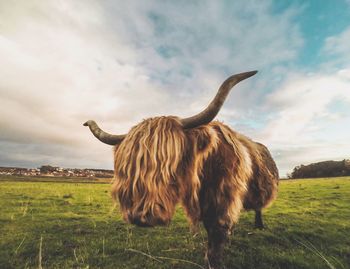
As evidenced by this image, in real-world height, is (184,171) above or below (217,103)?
below

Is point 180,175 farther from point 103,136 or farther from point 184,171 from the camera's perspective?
point 103,136

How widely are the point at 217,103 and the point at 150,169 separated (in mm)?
1285

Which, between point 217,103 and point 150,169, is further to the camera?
point 217,103

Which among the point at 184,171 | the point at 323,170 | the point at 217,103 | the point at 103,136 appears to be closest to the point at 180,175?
the point at 184,171

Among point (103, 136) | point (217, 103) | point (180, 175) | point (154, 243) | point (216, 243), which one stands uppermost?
point (217, 103)

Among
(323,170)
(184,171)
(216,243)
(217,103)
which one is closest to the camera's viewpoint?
(217,103)

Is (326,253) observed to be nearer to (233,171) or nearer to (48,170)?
(233,171)

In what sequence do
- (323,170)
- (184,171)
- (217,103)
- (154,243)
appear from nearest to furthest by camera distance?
1. (217,103)
2. (184,171)
3. (154,243)
4. (323,170)

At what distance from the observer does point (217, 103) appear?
3736 millimetres

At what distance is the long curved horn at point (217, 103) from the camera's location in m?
3.71

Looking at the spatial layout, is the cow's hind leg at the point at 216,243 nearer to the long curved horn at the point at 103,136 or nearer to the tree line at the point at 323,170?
the long curved horn at the point at 103,136

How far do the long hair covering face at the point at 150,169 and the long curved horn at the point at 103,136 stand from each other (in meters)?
0.49

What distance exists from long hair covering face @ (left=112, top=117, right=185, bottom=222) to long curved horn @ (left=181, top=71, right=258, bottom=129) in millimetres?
263

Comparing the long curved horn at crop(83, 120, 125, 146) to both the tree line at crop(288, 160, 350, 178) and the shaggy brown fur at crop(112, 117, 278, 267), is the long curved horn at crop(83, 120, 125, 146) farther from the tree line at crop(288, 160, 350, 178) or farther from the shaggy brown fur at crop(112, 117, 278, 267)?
the tree line at crop(288, 160, 350, 178)
